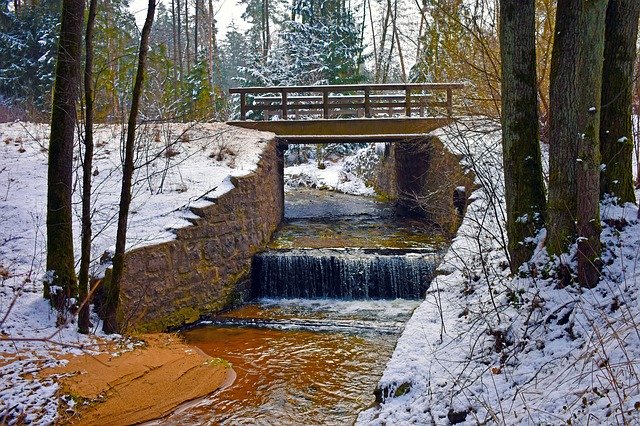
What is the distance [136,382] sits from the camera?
5812mm

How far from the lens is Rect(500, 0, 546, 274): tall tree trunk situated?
17.0 ft

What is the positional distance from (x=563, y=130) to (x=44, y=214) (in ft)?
25.6

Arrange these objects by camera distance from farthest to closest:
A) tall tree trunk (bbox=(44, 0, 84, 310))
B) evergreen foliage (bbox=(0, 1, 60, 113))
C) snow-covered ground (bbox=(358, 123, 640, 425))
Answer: evergreen foliage (bbox=(0, 1, 60, 113)), tall tree trunk (bbox=(44, 0, 84, 310)), snow-covered ground (bbox=(358, 123, 640, 425))

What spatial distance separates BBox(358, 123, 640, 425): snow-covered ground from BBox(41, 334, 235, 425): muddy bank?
2.33m

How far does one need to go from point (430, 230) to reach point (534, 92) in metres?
8.33

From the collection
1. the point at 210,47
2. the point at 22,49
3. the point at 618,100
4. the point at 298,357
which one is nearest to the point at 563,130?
the point at 618,100

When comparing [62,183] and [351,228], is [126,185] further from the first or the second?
[351,228]

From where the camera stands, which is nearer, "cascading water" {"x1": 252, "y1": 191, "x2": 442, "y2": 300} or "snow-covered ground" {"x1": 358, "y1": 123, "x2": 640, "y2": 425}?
"snow-covered ground" {"x1": 358, "y1": 123, "x2": 640, "y2": 425}

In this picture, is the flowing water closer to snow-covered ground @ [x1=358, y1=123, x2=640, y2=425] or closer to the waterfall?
the waterfall

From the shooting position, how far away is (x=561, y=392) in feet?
11.2

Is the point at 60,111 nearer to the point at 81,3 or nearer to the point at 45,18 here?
the point at 81,3

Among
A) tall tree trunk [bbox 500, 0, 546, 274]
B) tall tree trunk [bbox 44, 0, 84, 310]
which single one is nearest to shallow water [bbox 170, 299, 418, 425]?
tall tree trunk [bbox 44, 0, 84, 310]

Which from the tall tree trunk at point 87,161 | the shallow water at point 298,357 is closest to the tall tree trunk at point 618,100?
the shallow water at point 298,357

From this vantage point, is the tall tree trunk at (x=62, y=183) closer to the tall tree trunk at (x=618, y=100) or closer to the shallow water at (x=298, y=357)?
the shallow water at (x=298, y=357)
